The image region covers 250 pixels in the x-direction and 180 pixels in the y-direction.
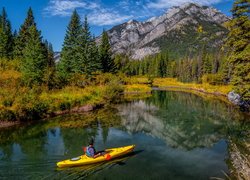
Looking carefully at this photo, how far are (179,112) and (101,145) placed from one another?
20.4 meters

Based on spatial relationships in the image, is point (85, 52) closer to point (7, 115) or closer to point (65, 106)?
point (65, 106)

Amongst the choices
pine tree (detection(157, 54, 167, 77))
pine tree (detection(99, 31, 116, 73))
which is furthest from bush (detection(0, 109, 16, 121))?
pine tree (detection(157, 54, 167, 77))

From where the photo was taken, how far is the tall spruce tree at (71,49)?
60.3 metres

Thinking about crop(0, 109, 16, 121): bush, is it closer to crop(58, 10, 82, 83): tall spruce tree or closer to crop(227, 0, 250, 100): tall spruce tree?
crop(227, 0, 250, 100): tall spruce tree

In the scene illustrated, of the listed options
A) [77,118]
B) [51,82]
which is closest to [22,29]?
[51,82]

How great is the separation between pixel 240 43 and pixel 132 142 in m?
20.8

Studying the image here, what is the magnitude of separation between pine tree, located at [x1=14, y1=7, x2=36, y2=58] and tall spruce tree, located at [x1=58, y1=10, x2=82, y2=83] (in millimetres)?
10388

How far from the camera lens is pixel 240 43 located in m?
33.8

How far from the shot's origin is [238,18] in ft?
114

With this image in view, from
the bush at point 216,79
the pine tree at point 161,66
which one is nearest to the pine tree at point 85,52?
the bush at point 216,79

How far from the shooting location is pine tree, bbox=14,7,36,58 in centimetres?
6506

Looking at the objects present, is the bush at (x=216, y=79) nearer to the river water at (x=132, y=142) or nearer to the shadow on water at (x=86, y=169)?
the river water at (x=132, y=142)

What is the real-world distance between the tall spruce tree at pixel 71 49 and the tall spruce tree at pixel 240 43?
35.9 meters

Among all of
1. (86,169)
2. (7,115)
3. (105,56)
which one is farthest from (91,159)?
(105,56)
